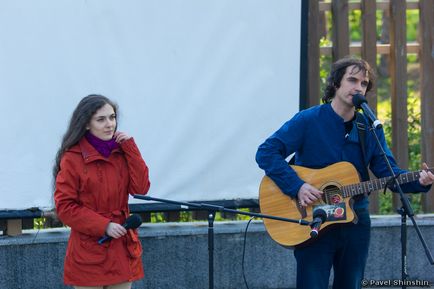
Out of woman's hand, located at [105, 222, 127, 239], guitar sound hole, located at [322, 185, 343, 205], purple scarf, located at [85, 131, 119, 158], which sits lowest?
woman's hand, located at [105, 222, 127, 239]

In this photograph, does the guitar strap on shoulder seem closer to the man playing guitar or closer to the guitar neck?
the man playing guitar

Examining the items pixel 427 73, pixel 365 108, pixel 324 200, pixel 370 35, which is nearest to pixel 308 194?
pixel 324 200

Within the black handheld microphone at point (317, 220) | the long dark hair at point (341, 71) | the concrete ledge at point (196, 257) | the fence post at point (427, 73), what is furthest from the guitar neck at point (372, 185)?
the fence post at point (427, 73)

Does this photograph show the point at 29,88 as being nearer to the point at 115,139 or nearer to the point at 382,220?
the point at 115,139

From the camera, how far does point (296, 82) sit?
720cm

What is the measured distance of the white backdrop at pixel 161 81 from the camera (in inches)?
256

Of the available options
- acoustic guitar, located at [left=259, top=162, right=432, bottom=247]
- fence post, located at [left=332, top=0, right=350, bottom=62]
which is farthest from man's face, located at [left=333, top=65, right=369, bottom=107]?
fence post, located at [left=332, top=0, right=350, bottom=62]

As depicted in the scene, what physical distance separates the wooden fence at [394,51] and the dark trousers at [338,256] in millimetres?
2289

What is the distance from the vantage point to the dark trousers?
17.5ft

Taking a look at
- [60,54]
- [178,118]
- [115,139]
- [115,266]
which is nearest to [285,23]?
[178,118]

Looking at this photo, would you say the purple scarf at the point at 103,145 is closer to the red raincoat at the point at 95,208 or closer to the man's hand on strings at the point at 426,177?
the red raincoat at the point at 95,208

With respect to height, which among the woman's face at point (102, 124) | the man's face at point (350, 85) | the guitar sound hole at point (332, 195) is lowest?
the guitar sound hole at point (332, 195)

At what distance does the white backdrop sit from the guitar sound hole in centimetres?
156

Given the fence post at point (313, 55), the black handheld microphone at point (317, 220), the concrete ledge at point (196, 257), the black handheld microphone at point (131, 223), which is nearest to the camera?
the black handheld microphone at point (317, 220)
